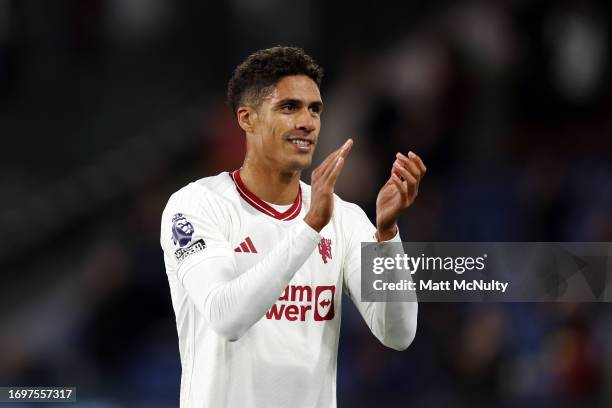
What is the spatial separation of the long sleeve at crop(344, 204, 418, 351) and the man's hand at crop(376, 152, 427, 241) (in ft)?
0.32

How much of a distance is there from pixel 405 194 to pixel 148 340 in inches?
166

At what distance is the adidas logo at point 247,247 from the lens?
3.70 metres

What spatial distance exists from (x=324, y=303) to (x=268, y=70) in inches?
37.3

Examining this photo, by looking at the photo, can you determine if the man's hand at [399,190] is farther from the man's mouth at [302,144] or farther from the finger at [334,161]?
the man's mouth at [302,144]

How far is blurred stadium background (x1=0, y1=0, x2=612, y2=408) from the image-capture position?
21.6 feet

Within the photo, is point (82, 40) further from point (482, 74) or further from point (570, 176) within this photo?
point (570, 176)

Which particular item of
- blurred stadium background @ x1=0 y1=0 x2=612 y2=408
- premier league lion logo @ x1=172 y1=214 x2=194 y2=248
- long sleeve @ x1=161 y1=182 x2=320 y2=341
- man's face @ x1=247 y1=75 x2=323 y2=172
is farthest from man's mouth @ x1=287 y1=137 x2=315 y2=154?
blurred stadium background @ x1=0 y1=0 x2=612 y2=408

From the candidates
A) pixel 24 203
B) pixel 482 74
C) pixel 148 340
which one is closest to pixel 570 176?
pixel 482 74

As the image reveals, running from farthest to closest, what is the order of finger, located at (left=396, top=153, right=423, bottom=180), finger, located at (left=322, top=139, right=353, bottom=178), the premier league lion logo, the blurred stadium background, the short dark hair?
the blurred stadium background → the short dark hair → the premier league lion logo → finger, located at (left=396, top=153, right=423, bottom=180) → finger, located at (left=322, top=139, right=353, bottom=178)

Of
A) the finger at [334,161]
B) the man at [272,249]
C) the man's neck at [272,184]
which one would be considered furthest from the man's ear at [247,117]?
the finger at [334,161]

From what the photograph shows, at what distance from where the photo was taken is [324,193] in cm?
329

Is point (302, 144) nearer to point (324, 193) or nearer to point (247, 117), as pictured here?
point (247, 117)

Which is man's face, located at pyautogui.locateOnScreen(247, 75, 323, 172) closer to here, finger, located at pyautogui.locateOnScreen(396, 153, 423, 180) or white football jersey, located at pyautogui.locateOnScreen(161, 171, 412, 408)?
white football jersey, located at pyautogui.locateOnScreen(161, 171, 412, 408)

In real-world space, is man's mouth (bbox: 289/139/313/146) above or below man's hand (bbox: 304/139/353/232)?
above
